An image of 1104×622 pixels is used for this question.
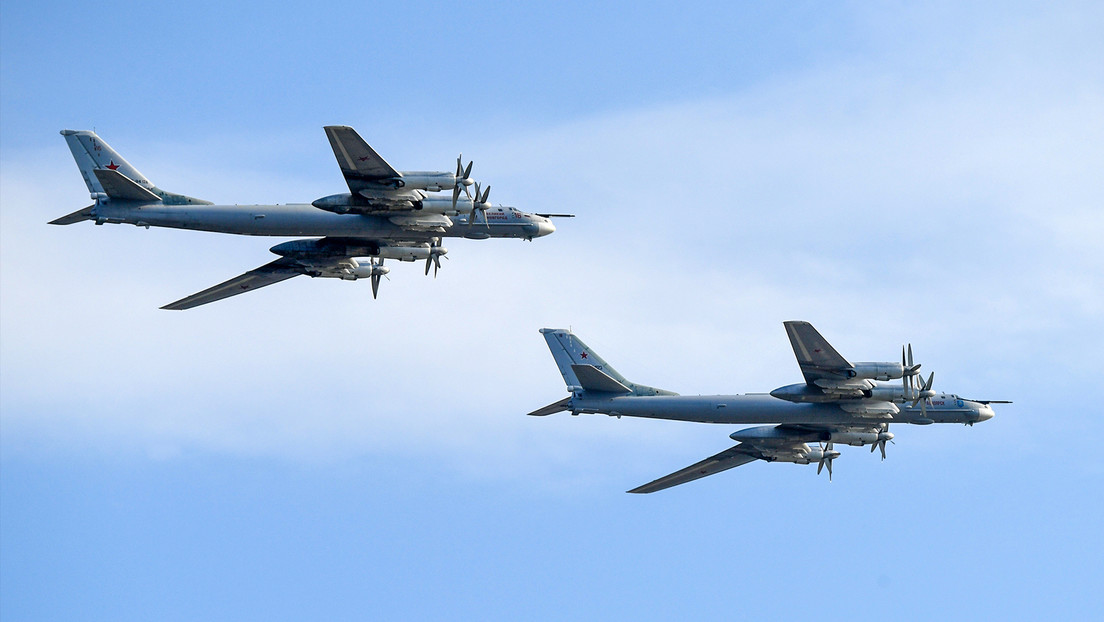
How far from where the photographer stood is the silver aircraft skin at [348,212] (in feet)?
251

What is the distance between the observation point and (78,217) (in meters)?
79.0

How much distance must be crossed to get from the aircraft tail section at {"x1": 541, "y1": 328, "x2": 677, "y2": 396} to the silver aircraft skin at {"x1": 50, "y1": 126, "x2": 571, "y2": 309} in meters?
7.18

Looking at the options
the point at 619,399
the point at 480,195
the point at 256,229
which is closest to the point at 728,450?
the point at 619,399

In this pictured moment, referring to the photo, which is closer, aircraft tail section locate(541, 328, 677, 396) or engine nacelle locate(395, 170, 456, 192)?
engine nacelle locate(395, 170, 456, 192)

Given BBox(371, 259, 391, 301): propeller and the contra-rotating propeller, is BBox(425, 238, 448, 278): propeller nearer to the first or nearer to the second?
BBox(371, 259, 391, 301): propeller

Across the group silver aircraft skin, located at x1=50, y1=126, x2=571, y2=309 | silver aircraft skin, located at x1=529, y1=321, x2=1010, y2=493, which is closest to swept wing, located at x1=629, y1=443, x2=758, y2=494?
silver aircraft skin, located at x1=529, y1=321, x2=1010, y2=493

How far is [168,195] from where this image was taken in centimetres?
7956

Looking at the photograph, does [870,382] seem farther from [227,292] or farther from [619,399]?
[227,292]

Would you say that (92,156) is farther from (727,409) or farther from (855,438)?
(855,438)

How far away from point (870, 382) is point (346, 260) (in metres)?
27.1

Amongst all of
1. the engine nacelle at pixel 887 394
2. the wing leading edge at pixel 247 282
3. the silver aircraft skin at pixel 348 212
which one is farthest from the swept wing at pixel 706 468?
the wing leading edge at pixel 247 282

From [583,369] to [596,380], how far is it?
90 cm

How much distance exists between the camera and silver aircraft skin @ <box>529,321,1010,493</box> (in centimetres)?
7988

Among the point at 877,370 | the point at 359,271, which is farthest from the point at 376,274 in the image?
the point at 877,370
